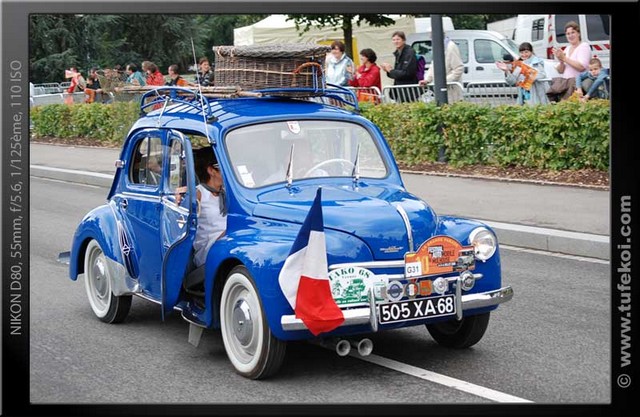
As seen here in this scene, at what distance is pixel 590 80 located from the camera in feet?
20.8

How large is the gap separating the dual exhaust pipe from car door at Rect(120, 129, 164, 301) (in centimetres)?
151

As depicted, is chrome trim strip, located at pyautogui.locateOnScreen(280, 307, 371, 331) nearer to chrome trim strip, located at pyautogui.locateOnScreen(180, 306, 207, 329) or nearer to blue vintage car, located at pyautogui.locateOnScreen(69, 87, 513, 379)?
blue vintage car, located at pyautogui.locateOnScreen(69, 87, 513, 379)

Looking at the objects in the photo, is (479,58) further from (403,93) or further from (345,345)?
(345,345)

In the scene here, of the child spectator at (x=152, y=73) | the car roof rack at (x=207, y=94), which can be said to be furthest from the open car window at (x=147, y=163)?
the child spectator at (x=152, y=73)

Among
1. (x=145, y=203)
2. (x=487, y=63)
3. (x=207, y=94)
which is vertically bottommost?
(x=145, y=203)

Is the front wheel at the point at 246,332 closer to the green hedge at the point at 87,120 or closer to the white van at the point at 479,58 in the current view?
the green hedge at the point at 87,120

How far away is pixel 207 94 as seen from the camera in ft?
20.6

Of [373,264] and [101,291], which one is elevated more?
[373,264]

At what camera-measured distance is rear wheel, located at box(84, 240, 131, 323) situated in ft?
21.0

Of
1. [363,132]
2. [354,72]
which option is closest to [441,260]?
Result: [363,132]

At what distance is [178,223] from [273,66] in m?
1.13

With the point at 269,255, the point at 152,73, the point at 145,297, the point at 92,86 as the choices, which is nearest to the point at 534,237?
the point at 145,297

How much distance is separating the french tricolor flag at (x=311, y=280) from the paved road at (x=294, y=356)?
1.07 feet

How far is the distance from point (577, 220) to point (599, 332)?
9.33ft
